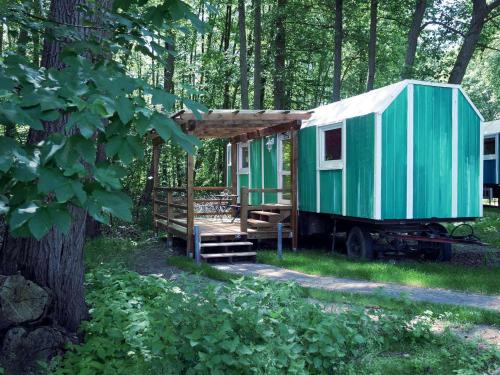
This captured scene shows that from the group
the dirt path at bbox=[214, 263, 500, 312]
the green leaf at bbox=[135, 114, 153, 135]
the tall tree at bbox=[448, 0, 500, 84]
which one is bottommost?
the dirt path at bbox=[214, 263, 500, 312]

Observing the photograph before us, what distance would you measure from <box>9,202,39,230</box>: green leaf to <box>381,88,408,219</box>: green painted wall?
25.9 ft

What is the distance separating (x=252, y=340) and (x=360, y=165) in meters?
6.43

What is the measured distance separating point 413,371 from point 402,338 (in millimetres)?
576

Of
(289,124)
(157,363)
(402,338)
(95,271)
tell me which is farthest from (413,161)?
(157,363)

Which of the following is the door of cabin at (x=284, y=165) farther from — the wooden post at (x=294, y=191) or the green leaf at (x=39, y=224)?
the green leaf at (x=39, y=224)

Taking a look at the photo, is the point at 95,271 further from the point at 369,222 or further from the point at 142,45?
the point at 369,222

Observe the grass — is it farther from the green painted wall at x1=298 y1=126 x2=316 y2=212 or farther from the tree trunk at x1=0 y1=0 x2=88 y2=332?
the green painted wall at x1=298 y1=126 x2=316 y2=212

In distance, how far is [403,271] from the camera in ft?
27.3

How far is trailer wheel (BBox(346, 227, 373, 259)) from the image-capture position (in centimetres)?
993

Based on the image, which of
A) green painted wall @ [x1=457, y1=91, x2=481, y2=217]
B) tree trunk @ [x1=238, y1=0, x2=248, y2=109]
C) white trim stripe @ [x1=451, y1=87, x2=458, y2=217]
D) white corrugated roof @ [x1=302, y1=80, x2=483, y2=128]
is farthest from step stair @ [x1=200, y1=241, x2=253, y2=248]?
tree trunk @ [x1=238, y1=0, x2=248, y2=109]

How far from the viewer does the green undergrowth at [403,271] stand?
24.2 ft

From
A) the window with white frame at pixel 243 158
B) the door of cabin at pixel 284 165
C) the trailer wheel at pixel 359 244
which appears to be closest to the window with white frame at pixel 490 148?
the window with white frame at pixel 243 158

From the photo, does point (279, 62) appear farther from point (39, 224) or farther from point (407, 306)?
point (39, 224)

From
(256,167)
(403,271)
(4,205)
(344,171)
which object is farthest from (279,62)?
(4,205)
